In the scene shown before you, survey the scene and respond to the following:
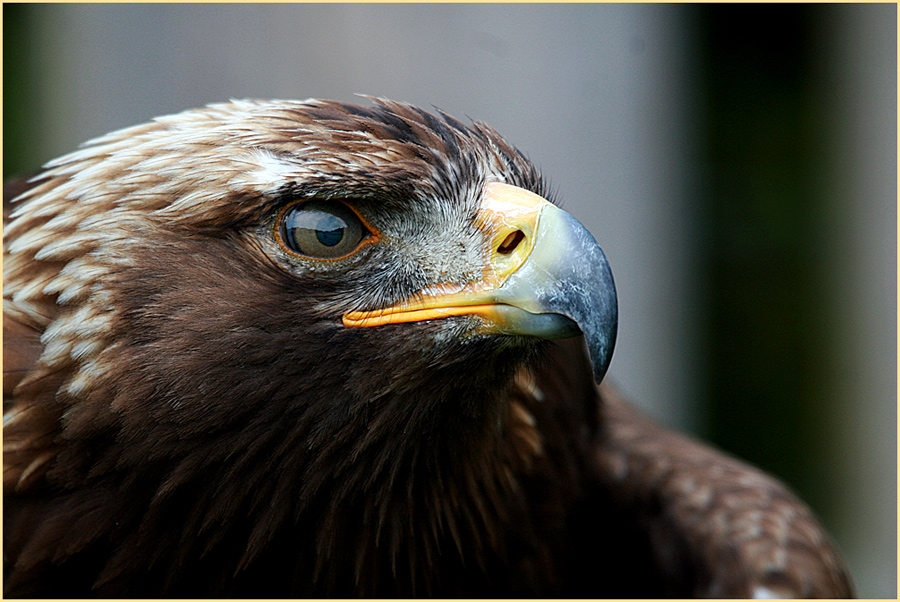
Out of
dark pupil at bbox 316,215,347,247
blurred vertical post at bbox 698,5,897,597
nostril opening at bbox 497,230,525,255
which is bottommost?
blurred vertical post at bbox 698,5,897,597

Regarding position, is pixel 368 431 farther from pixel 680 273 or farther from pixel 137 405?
pixel 680 273

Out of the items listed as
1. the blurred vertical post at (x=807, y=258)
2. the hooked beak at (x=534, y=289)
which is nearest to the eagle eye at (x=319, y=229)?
the hooked beak at (x=534, y=289)

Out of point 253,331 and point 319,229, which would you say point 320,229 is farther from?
point 253,331

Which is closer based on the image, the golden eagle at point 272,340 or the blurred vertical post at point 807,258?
the golden eagle at point 272,340

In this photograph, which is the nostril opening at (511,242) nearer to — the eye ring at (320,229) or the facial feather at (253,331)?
the facial feather at (253,331)

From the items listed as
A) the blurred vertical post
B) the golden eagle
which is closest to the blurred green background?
the blurred vertical post

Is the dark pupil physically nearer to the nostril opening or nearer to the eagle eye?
the eagle eye
